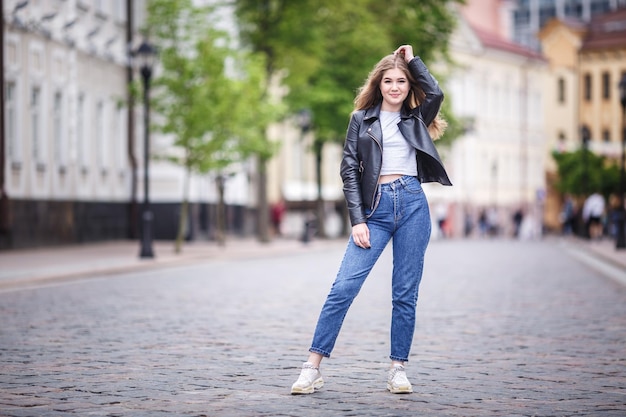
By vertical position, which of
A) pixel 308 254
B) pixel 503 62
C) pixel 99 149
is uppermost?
pixel 503 62

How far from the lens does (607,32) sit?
102125 mm

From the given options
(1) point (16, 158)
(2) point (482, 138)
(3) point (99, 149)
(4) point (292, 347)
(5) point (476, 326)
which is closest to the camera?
(4) point (292, 347)

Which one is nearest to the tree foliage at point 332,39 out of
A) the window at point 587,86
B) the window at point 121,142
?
the window at point 121,142

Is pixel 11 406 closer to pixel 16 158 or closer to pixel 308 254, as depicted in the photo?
pixel 16 158

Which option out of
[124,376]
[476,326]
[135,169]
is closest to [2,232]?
[135,169]

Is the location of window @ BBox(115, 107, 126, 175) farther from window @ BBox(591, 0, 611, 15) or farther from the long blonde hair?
window @ BBox(591, 0, 611, 15)

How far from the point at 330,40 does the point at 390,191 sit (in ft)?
141

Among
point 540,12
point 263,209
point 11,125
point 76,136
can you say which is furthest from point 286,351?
point 540,12

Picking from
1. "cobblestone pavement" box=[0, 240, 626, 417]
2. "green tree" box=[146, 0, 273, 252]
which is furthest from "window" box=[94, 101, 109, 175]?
"cobblestone pavement" box=[0, 240, 626, 417]

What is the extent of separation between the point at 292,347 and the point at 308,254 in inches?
1034

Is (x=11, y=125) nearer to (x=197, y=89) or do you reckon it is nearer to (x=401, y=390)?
(x=197, y=89)

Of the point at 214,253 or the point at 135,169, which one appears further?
the point at 135,169

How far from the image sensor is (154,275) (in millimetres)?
24391

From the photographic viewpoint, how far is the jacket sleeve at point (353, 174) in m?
8.65
